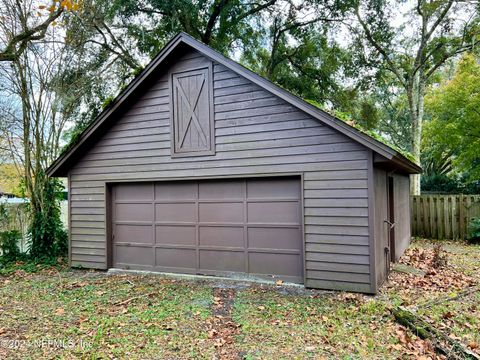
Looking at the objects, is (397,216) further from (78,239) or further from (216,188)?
(78,239)

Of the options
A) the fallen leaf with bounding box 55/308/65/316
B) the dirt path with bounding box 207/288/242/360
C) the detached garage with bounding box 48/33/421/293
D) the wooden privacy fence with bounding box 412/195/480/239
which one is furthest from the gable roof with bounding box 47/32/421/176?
the wooden privacy fence with bounding box 412/195/480/239

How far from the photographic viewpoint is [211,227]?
7.44m

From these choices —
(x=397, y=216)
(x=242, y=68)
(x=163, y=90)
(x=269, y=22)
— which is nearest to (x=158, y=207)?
(x=163, y=90)

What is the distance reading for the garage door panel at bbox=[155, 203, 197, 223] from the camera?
25.1 feet

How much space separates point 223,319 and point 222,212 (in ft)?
8.89

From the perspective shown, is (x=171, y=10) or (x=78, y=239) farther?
(x=171, y=10)

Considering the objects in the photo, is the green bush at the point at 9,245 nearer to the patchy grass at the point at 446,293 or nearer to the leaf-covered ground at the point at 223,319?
the leaf-covered ground at the point at 223,319

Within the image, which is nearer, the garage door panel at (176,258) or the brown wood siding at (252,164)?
the brown wood siding at (252,164)

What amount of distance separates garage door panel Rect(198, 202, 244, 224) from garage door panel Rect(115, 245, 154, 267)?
1.66 m

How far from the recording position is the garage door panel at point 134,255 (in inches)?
318

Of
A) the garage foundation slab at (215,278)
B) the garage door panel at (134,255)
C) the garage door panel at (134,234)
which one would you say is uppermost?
the garage door panel at (134,234)

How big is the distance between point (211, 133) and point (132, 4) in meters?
7.83

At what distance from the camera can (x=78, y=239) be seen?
8734 millimetres

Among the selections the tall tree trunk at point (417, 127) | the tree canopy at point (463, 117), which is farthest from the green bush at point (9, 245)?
the tree canopy at point (463, 117)
